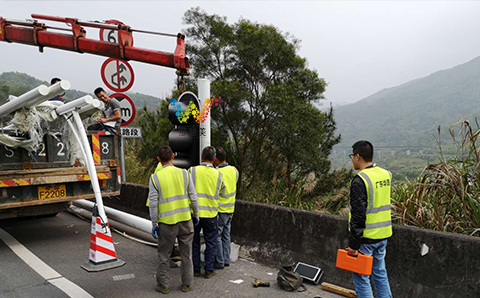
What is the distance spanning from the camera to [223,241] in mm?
5734

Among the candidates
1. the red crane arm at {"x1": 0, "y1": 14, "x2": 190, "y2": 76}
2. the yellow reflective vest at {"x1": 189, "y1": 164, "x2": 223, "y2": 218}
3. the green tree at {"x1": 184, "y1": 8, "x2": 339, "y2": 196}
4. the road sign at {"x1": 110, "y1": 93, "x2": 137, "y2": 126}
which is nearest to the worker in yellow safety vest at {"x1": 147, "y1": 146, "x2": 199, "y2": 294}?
the yellow reflective vest at {"x1": 189, "y1": 164, "x2": 223, "y2": 218}

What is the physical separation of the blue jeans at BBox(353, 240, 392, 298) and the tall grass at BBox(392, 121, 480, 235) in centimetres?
147

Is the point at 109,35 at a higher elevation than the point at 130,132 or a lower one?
higher

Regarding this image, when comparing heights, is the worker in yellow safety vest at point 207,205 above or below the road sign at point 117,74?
below

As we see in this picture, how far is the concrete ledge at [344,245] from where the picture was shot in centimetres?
385

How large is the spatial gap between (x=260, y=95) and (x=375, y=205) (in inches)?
265

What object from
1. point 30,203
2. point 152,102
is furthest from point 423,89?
point 30,203

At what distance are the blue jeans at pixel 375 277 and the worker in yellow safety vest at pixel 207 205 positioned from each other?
216 cm

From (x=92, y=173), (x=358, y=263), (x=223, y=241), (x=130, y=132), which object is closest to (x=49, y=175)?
(x=92, y=173)

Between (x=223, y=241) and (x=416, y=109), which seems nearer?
(x=223, y=241)

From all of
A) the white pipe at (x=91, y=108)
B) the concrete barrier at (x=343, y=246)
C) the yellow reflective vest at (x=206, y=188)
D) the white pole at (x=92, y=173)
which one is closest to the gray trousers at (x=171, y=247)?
the yellow reflective vest at (x=206, y=188)

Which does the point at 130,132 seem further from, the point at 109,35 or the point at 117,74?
the point at 109,35

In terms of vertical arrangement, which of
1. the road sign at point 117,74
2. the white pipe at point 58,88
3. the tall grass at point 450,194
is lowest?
the tall grass at point 450,194

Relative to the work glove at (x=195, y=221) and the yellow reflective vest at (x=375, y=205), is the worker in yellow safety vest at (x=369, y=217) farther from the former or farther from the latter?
the work glove at (x=195, y=221)
